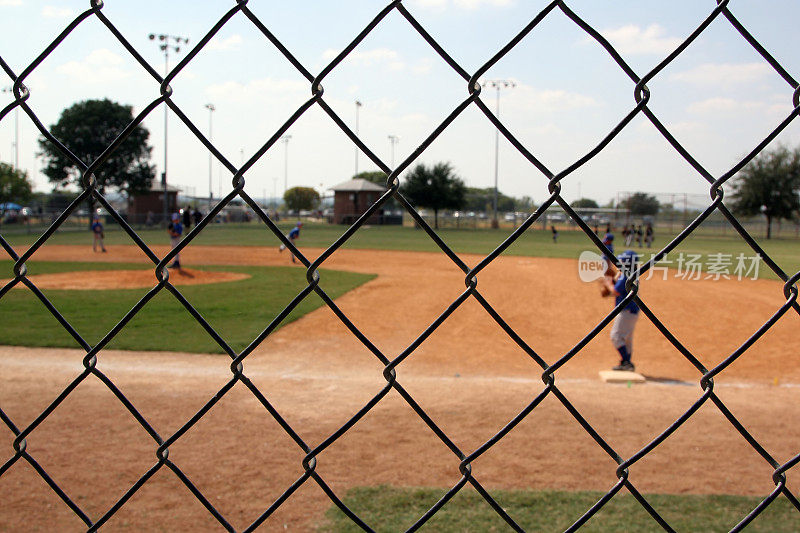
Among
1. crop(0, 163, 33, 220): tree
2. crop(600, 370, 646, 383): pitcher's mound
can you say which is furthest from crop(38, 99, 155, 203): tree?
crop(600, 370, 646, 383): pitcher's mound

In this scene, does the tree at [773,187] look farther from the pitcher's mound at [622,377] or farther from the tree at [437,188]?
the pitcher's mound at [622,377]

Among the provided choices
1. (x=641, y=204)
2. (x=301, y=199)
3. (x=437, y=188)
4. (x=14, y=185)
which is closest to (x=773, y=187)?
(x=641, y=204)

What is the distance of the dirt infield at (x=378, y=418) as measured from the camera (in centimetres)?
477

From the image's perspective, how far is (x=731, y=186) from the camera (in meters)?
47.5

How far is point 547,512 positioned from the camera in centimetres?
435

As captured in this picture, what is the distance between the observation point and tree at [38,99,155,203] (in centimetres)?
3276

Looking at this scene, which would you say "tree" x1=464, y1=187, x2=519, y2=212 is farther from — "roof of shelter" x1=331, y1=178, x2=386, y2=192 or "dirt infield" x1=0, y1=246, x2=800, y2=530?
"dirt infield" x1=0, y1=246, x2=800, y2=530

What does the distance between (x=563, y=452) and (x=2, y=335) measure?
8816mm

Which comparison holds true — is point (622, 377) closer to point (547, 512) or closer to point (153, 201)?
point (547, 512)

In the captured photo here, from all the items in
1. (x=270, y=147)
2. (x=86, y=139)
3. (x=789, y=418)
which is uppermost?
(x=86, y=139)

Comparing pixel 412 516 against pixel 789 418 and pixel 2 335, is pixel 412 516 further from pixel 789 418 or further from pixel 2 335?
pixel 2 335

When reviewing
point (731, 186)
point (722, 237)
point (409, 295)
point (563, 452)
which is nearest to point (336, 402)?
point (563, 452)

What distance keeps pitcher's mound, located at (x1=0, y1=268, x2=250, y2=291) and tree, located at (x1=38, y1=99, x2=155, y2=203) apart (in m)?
7.01

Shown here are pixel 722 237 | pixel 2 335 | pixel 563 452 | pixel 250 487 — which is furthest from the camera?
pixel 722 237
